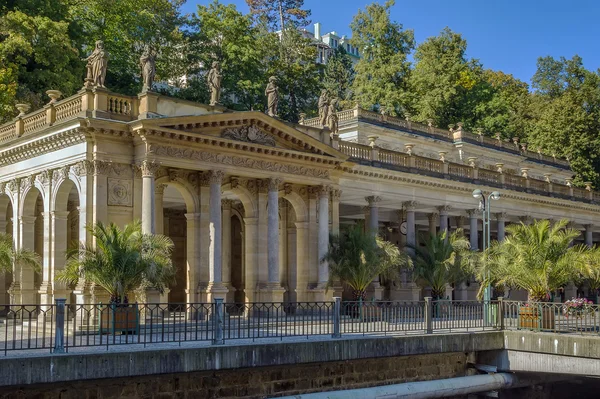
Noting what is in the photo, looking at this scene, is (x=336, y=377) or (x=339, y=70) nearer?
(x=336, y=377)

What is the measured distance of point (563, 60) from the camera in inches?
2581

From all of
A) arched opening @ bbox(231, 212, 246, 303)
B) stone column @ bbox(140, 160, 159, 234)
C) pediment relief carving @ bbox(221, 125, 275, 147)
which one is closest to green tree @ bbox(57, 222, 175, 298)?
stone column @ bbox(140, 160, 159, 234)

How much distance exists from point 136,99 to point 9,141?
18.7ft

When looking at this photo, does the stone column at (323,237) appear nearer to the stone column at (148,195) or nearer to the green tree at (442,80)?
the stone column at (148,195)

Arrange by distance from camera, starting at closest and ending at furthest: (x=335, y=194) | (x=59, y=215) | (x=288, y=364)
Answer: (x=288, y=364), (x=59, y=215), (x=335, y=194)

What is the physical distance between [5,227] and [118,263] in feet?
40.1

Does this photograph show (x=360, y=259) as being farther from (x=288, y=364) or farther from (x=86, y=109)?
(x=288, y=364)

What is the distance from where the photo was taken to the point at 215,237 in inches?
1091

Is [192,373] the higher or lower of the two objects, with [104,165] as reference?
lower

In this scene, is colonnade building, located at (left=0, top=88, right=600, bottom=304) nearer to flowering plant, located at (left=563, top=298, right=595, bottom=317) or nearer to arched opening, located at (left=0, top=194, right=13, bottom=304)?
arched opening, located at (left=0, top=194, right=13, bottom=304)

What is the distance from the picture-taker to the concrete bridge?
15.3m

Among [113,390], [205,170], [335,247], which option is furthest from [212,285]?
[113,390]

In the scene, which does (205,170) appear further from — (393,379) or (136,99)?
(393,379)

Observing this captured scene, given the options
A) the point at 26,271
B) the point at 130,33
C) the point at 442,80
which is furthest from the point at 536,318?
the point at 442,80
